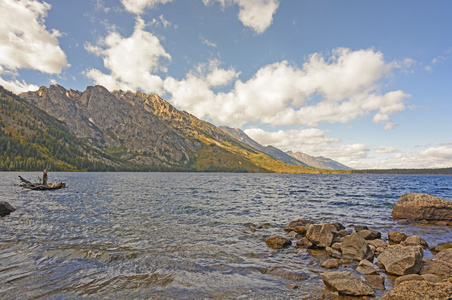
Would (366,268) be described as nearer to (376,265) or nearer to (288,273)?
(376,265)

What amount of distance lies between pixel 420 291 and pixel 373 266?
647cm

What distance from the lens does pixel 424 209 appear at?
2908 centimetres

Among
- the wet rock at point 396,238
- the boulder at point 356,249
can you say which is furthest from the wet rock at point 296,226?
the wet rock at point 396,238

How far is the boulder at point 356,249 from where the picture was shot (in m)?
15.9

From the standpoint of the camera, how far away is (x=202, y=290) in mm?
11164

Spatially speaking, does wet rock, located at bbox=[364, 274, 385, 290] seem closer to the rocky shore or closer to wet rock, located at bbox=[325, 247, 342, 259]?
the rocky shore

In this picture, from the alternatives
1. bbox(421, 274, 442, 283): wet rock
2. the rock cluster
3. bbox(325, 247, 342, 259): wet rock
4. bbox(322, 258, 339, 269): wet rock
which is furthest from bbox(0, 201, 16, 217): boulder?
bbox(421, 274, 442, 283): wet rock

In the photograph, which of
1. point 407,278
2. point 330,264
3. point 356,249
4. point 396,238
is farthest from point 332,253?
point 396,238

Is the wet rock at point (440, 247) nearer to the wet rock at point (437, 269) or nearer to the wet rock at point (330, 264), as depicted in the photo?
the wet rock at point (437, 269)

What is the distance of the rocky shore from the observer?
891cm

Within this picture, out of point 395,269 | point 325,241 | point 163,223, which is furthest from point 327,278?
point 163,223

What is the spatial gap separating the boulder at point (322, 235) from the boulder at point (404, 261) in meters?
4.89

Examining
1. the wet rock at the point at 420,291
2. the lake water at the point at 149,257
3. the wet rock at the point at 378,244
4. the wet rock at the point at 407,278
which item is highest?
the wet rock at the point at 420,291

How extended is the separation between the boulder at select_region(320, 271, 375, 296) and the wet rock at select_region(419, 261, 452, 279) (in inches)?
202
